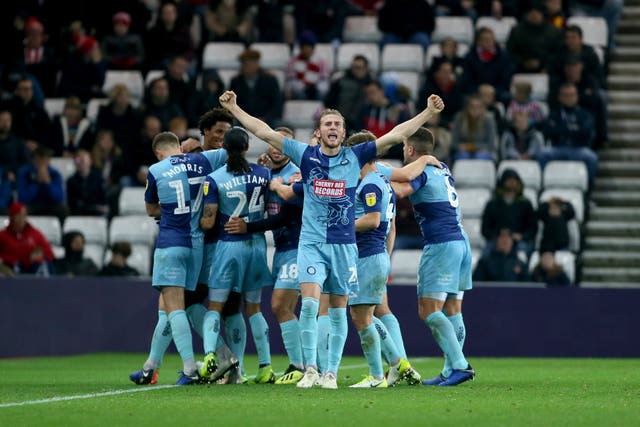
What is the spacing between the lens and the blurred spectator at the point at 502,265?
18.6 metres

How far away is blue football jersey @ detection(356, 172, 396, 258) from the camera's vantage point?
1152 centimetres

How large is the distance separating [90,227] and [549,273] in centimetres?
659

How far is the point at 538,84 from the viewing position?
21.9 meters

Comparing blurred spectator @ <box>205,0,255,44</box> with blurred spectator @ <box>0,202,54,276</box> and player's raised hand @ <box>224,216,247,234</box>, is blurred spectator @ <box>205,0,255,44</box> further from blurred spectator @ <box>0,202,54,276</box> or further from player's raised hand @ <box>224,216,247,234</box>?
player's raised hand @ <box>224,216,247,234</box>

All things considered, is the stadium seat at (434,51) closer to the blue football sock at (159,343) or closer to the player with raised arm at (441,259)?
Result: the player with raised arm at (441,259)

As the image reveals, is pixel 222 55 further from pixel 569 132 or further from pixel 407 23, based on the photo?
pixel 569 132

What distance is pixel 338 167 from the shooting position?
1113cm

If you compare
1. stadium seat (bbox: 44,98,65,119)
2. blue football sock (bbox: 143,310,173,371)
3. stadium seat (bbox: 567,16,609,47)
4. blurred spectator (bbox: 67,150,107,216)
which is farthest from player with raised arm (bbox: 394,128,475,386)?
stadium seat (bbox: 44,98,65,119)

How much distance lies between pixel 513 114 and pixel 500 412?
11691 mm

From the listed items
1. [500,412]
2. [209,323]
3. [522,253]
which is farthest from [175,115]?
[500,412]

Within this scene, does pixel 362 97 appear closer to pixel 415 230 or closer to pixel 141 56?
pixel 415 230

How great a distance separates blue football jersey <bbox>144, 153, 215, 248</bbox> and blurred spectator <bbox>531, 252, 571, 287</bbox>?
25.1 ft

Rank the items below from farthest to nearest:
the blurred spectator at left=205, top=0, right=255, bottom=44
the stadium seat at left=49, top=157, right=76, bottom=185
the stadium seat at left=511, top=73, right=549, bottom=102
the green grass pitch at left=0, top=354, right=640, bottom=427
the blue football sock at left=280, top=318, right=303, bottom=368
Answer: the blurred spectator at left=205, top=0, right=255, bottom=44 < the stadium seat at left=511, top=73, right=549, bottom=102 < the stadium seat at left=49, top=157, right=76, bottom=185 < the blue football sock at left=280, top=318, right=303, bottom=368 < the green grass pitch at left=0, top=354, right=640, bottom=427

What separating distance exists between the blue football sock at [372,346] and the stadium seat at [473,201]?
Result: 27.3 feet
